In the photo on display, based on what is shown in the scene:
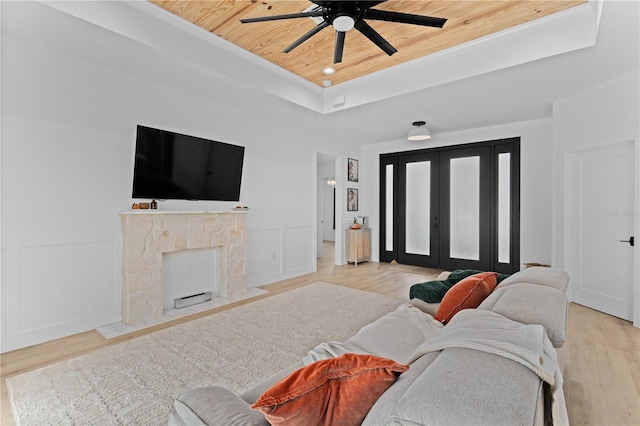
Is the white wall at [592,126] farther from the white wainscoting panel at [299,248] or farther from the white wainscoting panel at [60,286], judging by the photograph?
the white wainscoting panel at [60,286]

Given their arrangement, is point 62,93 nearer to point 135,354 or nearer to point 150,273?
point 150,273

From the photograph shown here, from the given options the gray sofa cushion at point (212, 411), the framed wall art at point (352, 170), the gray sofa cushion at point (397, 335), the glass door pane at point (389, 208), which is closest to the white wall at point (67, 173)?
the gray sofa cushion at point (212, 411)

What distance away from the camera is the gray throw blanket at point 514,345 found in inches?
29.7

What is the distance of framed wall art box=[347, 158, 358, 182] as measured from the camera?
22.9 feet

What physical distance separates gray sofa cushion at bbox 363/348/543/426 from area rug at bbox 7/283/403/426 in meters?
1.78

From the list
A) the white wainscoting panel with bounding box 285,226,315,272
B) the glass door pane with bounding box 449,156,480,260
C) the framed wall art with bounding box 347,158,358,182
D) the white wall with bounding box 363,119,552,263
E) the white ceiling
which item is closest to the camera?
the white ceiling

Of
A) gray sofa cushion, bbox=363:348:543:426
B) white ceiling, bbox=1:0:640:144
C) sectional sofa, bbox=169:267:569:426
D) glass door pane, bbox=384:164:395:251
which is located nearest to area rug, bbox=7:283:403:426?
sectional sofa, bbox=169:267:569:426

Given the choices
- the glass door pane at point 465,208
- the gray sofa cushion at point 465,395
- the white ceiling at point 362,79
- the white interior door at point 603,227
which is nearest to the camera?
Answer: the gray sofa cushion at point 465,395

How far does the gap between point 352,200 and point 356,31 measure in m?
4.30

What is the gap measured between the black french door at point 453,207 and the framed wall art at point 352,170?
58cm

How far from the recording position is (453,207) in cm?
622

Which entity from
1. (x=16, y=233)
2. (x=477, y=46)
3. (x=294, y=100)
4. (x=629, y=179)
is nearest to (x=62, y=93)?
(x=16, y=233)

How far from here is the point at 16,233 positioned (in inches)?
111

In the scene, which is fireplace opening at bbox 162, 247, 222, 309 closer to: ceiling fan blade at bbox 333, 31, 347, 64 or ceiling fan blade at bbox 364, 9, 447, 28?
ceiling fan blade at bbox 333, 31, 347, 64
